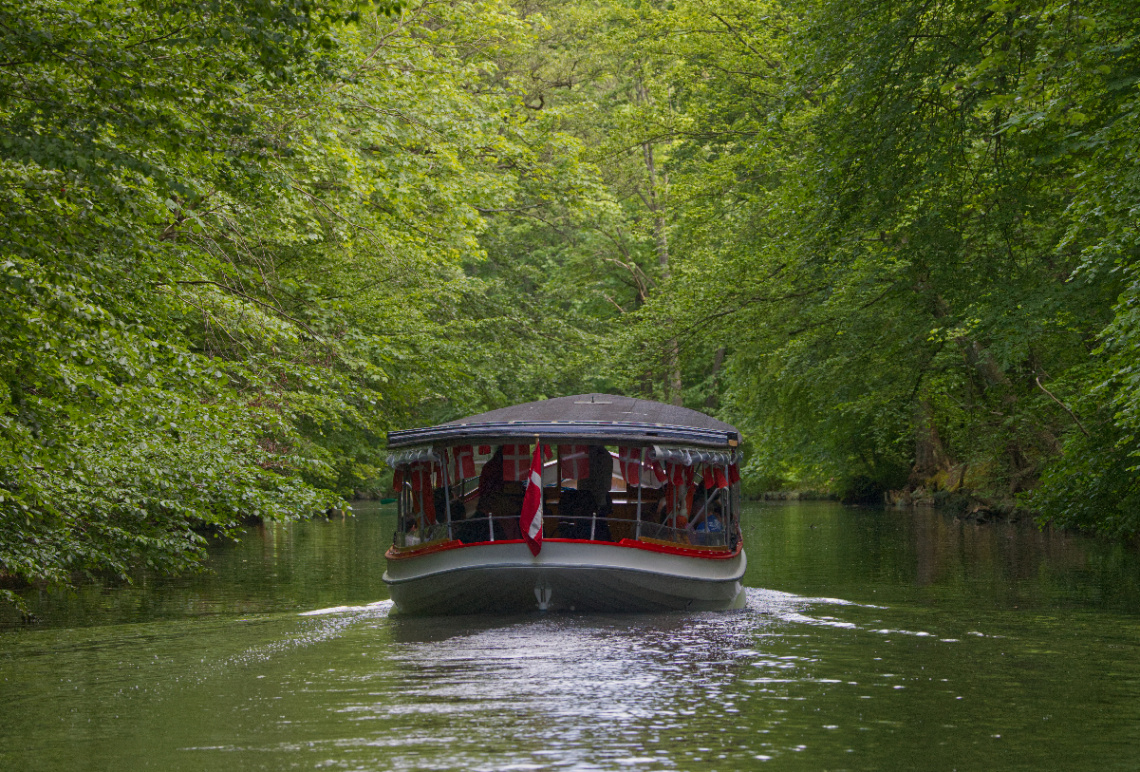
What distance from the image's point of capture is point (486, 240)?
39.1m

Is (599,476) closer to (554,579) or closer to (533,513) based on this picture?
(533,513)

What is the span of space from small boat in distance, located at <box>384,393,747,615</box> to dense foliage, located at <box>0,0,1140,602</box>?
1867mm

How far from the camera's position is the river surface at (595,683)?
26.3ft

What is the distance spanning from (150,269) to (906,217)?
13.2m

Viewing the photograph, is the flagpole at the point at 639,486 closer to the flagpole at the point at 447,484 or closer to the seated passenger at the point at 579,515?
the seated passenger at the point at 579,515

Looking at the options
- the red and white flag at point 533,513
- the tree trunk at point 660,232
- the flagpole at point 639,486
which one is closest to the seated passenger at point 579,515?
the flagpole at point 639,486

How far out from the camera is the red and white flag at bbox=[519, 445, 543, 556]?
15.0m

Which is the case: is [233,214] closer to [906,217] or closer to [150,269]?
[150,269]

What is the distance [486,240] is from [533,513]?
24783mm

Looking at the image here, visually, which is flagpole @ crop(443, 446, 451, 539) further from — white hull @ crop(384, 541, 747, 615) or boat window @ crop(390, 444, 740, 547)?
white hull @ crop(384, 541, 747, 615)

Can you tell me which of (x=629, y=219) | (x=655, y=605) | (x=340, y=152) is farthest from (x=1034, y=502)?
(x=629, y=219)

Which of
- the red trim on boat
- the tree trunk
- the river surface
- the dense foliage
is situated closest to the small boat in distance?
the red trim on boat

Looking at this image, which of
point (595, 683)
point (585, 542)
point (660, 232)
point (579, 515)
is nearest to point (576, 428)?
point (585, 542)

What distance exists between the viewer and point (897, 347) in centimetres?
2633
